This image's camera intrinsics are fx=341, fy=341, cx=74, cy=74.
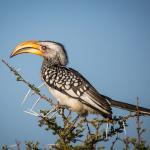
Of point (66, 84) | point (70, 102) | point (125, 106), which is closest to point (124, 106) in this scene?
point (125, 106)

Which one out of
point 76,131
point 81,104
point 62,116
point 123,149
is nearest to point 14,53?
point 81,104

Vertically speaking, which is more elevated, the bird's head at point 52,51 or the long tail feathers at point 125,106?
the bird's head at point 52,51

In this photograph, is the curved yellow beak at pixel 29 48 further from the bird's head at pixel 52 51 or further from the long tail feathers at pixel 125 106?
the long tail feathers at pixel 125 106

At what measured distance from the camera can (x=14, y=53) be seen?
20.5 ft

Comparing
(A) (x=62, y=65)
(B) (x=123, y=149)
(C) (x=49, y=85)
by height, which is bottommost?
(B) (x=123, y=149)

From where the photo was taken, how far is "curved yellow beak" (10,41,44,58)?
6.17 meters

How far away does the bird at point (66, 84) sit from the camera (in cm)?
522

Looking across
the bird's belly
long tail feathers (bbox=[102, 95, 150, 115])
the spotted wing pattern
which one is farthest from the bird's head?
long tail feathers (bbox=[102, 95, 150, 115])

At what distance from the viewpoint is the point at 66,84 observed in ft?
19.0

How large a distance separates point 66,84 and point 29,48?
1.15 meters

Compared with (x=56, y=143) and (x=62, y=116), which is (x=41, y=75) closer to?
(x=62, y=116)

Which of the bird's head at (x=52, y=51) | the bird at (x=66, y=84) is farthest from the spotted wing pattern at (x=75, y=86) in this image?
the bird's head at (x=52, y=51)

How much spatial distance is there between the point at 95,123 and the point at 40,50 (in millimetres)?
3090

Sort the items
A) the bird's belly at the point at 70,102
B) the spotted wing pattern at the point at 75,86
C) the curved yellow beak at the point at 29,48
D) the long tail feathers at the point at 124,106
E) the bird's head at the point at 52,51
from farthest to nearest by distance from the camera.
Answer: the bird's head at the point at 52,51
the curved yellow beak at the point at 29,48
the bird's belly at the point at 70,102
the spotted wing pattern at the point at 75,86
the long tail feathers at the point at 124,106
